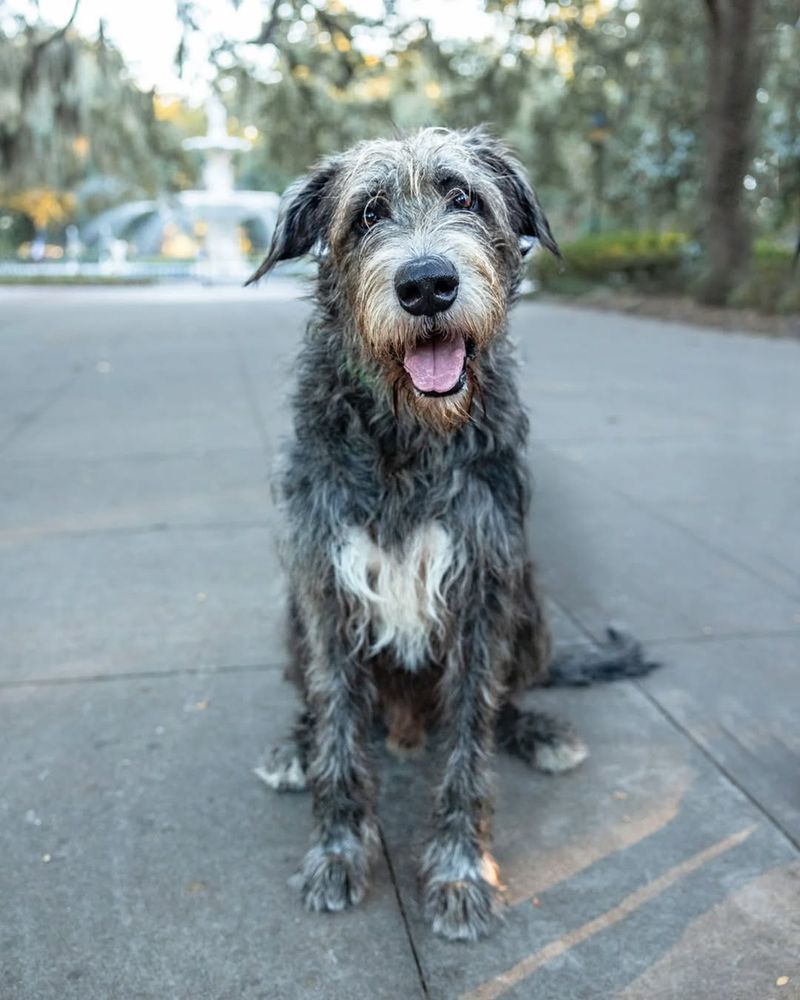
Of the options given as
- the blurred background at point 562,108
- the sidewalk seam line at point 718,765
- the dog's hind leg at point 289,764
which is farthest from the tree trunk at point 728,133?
the dog's hind leg at point 289,764

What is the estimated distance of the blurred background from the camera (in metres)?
16.7

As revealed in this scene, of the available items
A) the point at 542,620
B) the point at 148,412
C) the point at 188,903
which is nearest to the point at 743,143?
the point at 148,412

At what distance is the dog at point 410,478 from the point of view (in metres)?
Result: 2.69

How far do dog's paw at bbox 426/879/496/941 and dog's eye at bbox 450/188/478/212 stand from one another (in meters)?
1.92

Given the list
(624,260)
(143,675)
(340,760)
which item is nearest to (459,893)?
(340,760)

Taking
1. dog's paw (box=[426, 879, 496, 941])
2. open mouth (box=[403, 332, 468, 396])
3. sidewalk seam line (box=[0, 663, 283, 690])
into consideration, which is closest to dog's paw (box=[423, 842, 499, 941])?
dog's paw (box=[426, 879, 496, 941])

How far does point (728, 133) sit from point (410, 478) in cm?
1790

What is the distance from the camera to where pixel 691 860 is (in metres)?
2.98

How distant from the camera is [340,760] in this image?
3.02 m

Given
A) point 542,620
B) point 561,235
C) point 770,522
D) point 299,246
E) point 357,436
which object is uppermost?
point 299,246

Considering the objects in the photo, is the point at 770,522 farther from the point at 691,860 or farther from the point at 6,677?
the point at 6,677

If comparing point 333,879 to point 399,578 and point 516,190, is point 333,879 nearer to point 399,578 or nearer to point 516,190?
point 399,578

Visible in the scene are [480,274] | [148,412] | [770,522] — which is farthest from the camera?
[148,412]

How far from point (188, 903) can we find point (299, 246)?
6.63 ft
